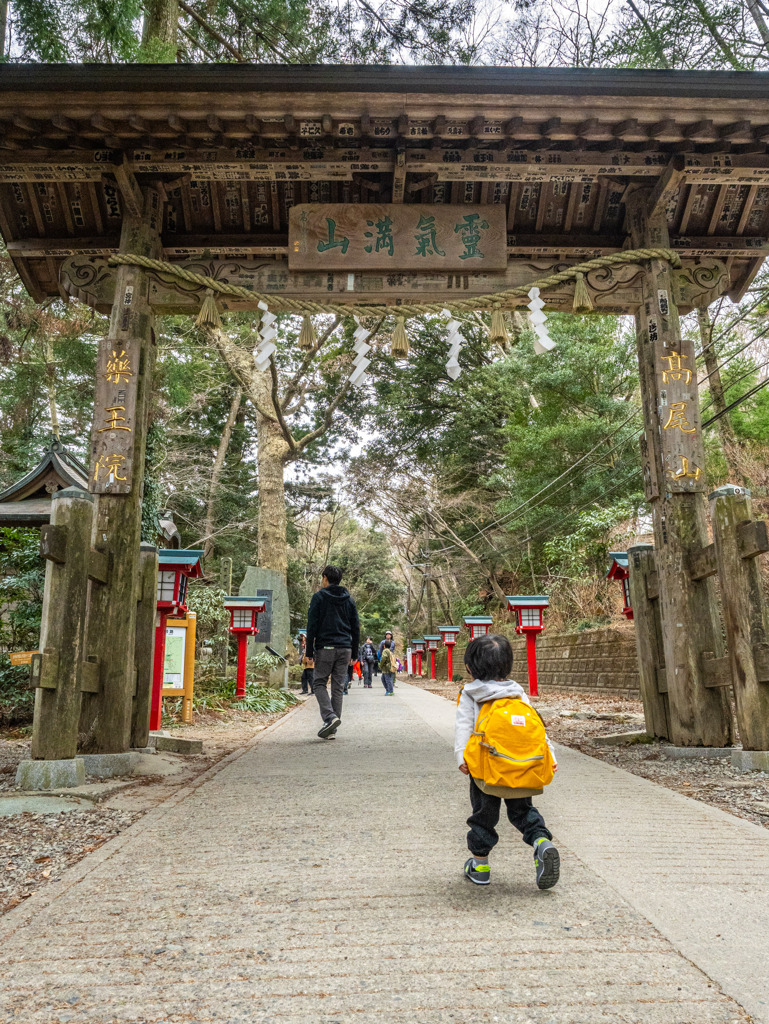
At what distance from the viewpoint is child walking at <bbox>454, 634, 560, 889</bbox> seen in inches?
107

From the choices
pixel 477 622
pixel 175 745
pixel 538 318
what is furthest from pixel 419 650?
pixel 538 318

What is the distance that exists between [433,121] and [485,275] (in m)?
1.51

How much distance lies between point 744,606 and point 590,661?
10.6m

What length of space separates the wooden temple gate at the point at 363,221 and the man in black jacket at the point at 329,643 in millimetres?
1970

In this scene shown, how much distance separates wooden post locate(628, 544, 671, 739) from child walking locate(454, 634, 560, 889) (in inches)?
154

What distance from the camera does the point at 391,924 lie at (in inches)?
91.5

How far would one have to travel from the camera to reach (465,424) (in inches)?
981

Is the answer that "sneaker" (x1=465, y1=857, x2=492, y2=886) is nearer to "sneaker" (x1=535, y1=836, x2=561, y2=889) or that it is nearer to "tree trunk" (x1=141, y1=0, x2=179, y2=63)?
"sneaker" (x1=535, y1=836, x2=561, y2=889)

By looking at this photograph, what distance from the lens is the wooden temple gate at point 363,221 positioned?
538 cm

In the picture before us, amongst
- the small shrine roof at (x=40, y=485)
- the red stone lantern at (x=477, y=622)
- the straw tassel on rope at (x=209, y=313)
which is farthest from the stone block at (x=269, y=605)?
the straw tassel on rope at (x=209, y=313)

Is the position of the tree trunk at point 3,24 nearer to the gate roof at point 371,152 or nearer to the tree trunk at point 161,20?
the tree trunk at point 161,20

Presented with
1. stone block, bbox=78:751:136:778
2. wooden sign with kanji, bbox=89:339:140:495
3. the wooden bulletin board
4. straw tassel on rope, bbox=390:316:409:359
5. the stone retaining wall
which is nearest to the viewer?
stone block, bbox=78:751:136:778

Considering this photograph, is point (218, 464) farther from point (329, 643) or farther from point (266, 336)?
point (266, 336)

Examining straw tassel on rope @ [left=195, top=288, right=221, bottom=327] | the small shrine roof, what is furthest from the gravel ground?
the small shrine roof
